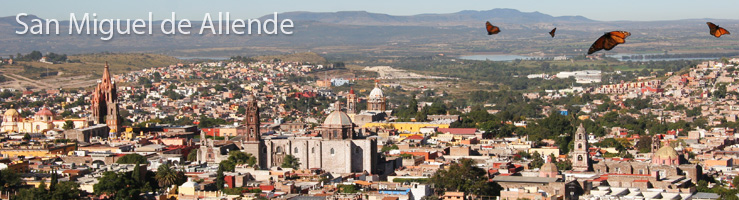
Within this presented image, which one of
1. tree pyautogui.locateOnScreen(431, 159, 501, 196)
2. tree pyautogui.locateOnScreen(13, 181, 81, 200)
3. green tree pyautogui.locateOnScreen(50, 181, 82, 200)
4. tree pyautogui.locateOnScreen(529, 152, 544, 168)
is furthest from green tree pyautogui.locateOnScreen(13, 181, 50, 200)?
tree pyautogui.locateOnScreen(529, 152, 544, 168)

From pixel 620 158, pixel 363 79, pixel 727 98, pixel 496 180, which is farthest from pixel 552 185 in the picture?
pixel 363 79

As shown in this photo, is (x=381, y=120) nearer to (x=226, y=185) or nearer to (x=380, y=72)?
(x=226, y=185)

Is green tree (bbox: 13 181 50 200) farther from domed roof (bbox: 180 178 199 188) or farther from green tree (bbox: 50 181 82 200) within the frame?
domed roof (bbox: 180 178 199 188)

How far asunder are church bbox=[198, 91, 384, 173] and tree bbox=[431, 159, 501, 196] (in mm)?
7122

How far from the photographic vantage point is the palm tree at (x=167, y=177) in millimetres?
47781

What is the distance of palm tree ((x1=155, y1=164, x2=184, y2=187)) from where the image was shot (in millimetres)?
47781

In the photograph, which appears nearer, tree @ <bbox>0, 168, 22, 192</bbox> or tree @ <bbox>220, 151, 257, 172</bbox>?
tree @ <bbox>0, 168, 22, 192</bbox>

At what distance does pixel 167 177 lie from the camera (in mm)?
47844

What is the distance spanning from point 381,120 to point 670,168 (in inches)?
1187

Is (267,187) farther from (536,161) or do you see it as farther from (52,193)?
(536,161)

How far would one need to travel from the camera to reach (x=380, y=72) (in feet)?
641

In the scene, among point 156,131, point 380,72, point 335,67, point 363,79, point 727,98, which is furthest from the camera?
point 380,72

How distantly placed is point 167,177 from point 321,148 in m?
9.84

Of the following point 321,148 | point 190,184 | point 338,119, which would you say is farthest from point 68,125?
point 190,184
